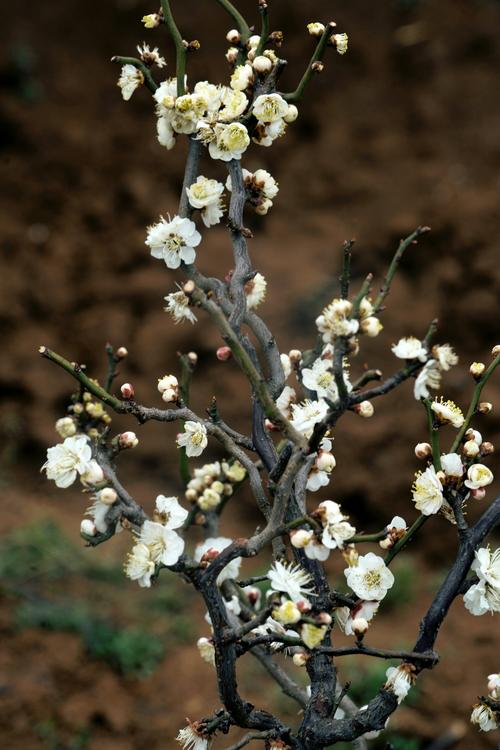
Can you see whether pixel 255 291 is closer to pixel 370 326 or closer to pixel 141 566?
pixel 370 326

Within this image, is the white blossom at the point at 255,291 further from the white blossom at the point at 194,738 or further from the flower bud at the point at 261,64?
the white blossom at the point at 194,738

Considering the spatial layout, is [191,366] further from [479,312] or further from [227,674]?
[479,312]

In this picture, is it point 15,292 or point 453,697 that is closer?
point 453,697

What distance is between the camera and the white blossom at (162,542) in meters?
1.48

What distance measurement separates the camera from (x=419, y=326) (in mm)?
4203

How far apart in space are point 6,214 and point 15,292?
526 millimetres

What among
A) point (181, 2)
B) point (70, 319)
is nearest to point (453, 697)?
point (70, 319)

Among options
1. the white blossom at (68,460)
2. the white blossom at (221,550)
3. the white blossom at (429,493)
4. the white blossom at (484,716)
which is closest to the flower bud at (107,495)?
the white blossom at (68,460)

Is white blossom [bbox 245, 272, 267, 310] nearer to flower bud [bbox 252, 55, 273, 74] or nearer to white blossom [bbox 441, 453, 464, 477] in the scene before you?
flower bud [bbox 252, 55, 273, 74]

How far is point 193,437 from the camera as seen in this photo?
154cm

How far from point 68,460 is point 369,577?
0.52 metres

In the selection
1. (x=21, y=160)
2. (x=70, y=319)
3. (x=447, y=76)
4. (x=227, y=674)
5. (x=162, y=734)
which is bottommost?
(x=227, y=674)

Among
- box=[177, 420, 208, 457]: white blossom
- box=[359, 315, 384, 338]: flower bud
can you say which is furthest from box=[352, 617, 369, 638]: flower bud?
box=[359, 315, 384, 338]: flower bud

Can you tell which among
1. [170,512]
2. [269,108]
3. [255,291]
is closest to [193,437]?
[170,512]
